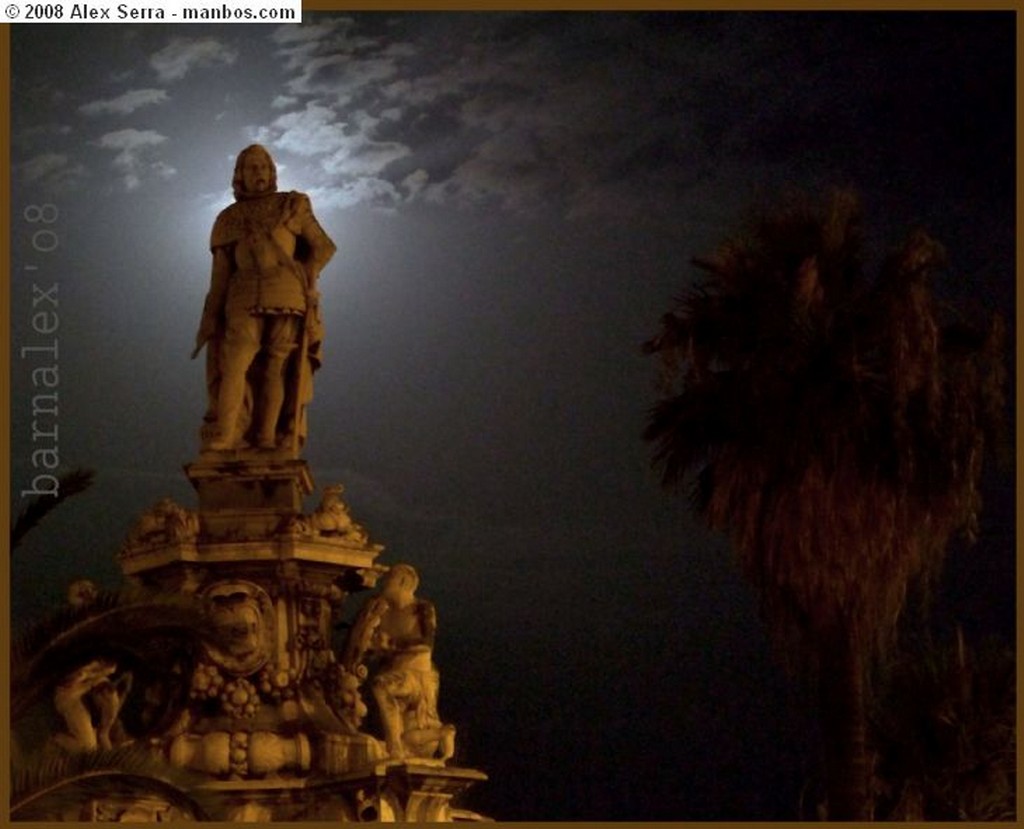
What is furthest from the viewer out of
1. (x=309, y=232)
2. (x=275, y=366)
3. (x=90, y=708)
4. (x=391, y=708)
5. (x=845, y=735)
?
(x=309, y=232)

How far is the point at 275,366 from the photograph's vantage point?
25.4 m

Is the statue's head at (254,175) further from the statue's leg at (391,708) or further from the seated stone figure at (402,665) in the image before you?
the statue's leg at (391,708)

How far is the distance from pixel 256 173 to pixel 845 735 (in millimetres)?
7950

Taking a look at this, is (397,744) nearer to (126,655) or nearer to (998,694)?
(126,655)

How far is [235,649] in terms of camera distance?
23531mm

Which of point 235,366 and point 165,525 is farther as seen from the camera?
point 235,366

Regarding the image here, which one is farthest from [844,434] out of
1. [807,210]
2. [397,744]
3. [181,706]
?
[181,706]

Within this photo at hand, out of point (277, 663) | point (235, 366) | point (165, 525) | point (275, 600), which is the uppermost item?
point (235, 366)

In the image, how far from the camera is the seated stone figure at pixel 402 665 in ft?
79.4

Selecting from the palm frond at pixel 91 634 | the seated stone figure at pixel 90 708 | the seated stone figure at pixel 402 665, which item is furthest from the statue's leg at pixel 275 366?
the palm frond at pixel 91 634

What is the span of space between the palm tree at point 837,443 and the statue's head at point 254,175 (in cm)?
Answer: 456

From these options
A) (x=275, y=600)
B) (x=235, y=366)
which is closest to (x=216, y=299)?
(x=235, y=366)

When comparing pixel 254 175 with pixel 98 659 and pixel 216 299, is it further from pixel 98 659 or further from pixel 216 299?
pixel 98 659

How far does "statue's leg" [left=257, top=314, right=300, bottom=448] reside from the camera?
998 inches
